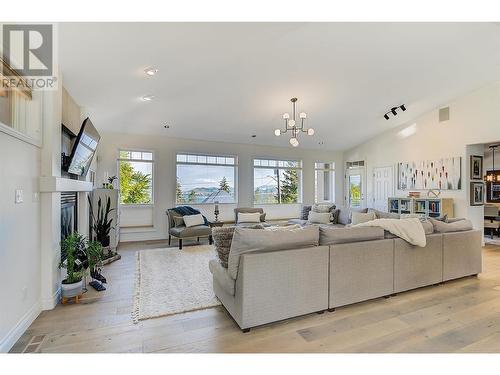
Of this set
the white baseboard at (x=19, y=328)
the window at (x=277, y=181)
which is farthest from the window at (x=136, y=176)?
the white baseboard at (x=19, y=328)

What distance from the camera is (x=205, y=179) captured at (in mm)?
7199

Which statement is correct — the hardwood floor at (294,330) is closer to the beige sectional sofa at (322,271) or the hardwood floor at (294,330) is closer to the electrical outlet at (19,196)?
the beige sectional sofa at (322,271)

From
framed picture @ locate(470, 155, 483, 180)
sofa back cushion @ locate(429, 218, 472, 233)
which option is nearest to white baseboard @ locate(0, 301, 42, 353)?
sofa back cushion @ locate(429, 218, 472, 233)

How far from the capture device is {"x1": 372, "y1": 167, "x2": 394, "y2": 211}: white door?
7711 mm

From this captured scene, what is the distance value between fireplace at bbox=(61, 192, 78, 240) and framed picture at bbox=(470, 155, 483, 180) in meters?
7.91

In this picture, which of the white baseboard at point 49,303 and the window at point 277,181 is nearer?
the white baseboard at point 49,303

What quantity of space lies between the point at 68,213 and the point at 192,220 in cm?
248

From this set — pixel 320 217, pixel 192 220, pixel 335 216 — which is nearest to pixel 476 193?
pixel 335 216

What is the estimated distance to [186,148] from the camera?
6.90m

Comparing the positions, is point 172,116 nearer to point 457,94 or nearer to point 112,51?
point 112,51

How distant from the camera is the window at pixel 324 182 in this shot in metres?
8.86

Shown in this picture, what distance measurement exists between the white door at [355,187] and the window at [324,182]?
52cm
